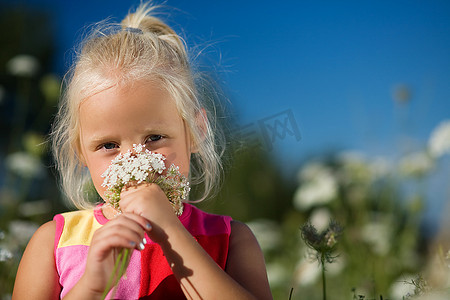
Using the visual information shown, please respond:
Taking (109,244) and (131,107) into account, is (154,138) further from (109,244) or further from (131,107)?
(109,244)

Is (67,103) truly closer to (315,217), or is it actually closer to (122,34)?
(122,34)

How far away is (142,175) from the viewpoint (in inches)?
60.7

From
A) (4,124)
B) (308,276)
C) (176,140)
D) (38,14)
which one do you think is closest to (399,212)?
(308,276)

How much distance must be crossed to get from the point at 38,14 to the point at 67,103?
366 inches

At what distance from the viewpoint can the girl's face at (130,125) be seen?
68.2 inches

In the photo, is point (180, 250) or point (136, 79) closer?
point (180, 250)

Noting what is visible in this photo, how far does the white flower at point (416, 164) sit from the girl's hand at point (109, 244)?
3.10 m

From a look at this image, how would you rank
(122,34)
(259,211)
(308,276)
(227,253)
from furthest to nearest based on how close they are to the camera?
(259,211), (308,276), (122,34), (227,253)

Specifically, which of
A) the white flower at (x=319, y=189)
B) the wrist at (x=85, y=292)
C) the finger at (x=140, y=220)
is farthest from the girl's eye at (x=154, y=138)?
the white flower at (x=319, y=189)

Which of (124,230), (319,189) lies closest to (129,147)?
(124,230)

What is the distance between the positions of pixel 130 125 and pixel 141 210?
13.7 inches

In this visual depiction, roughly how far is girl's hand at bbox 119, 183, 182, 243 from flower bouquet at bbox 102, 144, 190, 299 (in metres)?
0.03

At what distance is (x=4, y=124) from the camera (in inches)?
369

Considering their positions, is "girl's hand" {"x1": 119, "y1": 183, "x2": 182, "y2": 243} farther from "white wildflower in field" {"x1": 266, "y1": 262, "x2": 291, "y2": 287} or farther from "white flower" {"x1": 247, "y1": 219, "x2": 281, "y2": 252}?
"white flower" {"x1": 247, "y1": 219, "x2": 281, "y2": 252}
